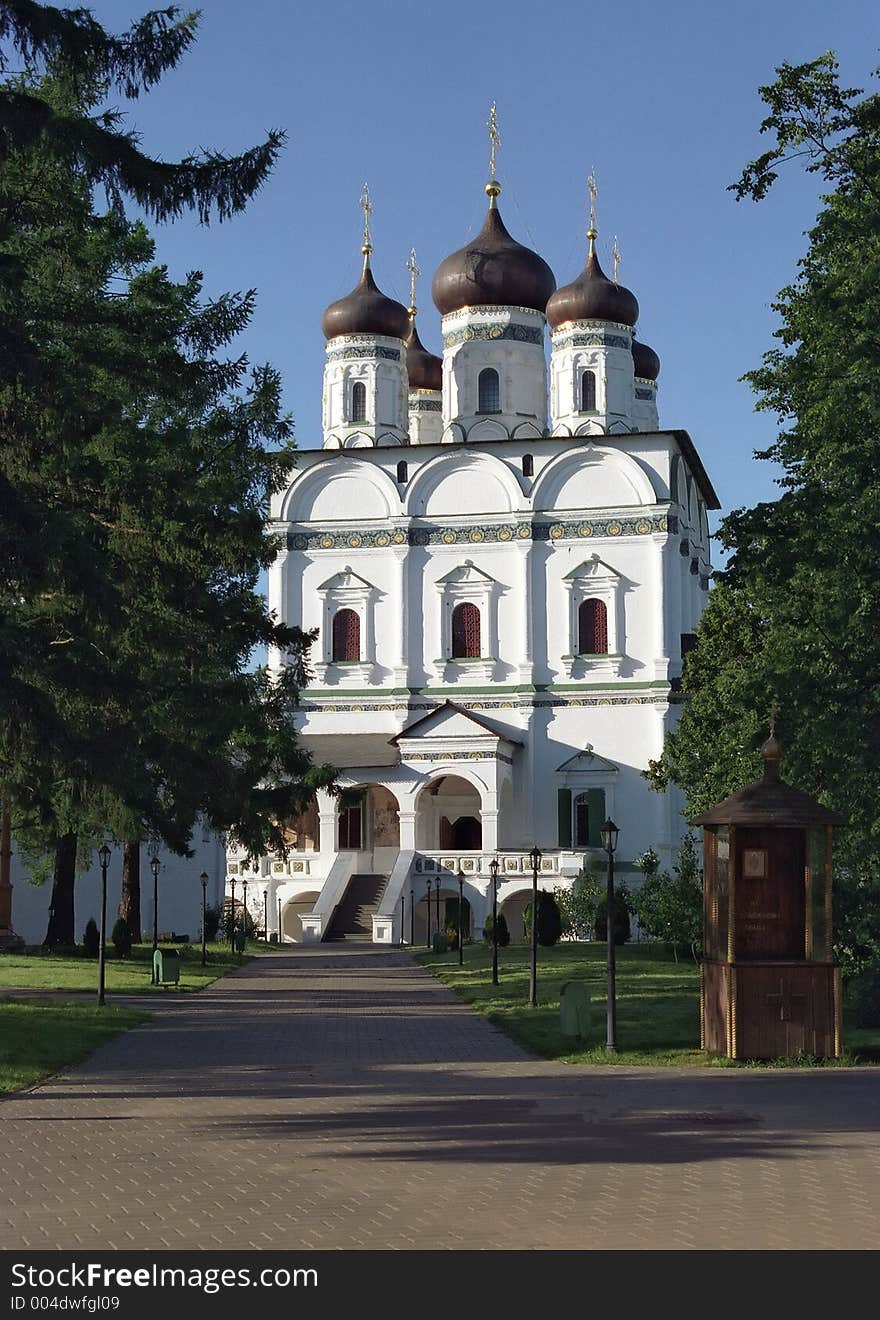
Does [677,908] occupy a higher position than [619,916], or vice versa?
[677,908]

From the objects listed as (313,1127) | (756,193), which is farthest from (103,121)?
(313,1127)

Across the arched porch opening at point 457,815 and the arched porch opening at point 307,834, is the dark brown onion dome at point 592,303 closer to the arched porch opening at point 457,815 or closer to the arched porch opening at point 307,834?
the arched porch opening at point 457,815

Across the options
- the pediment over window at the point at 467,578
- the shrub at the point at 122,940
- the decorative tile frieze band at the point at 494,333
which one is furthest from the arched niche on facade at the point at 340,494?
the shrub at the point at 122,940

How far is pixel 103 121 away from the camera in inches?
693

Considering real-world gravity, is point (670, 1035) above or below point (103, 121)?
below

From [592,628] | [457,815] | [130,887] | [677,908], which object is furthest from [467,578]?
[677,908]

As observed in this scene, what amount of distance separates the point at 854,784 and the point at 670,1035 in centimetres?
369

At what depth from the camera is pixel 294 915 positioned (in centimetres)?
5416

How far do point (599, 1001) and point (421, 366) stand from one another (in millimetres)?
44554

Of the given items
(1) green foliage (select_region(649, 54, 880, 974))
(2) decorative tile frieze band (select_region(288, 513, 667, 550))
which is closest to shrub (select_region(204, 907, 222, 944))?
(2) decorative tile frieze band (select_region(288, 513, 667, 550))

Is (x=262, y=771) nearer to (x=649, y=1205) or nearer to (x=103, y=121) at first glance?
(x=103, y=121)

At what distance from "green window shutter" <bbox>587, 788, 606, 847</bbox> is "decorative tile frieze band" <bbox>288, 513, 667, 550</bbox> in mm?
7747

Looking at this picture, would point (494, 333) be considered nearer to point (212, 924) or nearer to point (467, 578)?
point (467, 578)

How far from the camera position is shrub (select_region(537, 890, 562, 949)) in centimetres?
4278
